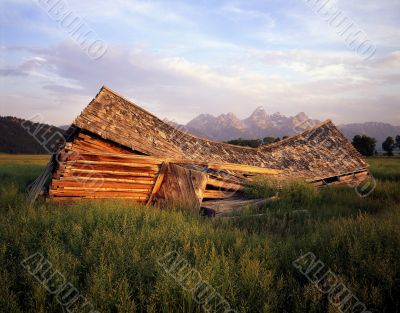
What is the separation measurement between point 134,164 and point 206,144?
5870 mm

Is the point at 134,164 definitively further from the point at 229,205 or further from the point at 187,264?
the point at 187,264

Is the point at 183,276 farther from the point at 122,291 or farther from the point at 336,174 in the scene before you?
the point at 336,174

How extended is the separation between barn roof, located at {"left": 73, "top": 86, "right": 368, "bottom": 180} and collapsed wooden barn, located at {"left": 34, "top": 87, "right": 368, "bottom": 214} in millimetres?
49

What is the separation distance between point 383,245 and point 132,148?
26.4 ft

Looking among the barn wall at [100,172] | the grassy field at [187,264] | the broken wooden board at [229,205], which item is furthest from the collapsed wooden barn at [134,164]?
the grassy field at [187,264]

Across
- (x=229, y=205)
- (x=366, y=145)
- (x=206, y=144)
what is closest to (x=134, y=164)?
(x=229, y=205)

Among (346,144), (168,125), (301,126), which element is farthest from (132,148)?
(346,144)

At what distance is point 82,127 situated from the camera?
32.8 feet

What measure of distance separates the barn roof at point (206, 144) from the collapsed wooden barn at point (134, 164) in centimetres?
5

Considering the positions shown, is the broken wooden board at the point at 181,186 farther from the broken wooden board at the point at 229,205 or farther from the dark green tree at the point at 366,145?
the dark green tree at the point at 366,145

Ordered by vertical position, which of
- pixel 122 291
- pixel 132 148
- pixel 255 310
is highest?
pixel 132 148

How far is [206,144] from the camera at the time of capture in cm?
1600

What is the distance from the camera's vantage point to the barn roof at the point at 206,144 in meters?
11.1

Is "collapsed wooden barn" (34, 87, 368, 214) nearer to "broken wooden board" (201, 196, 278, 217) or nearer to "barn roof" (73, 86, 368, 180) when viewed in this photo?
"barn roof" (73, 86, 368, 180)
